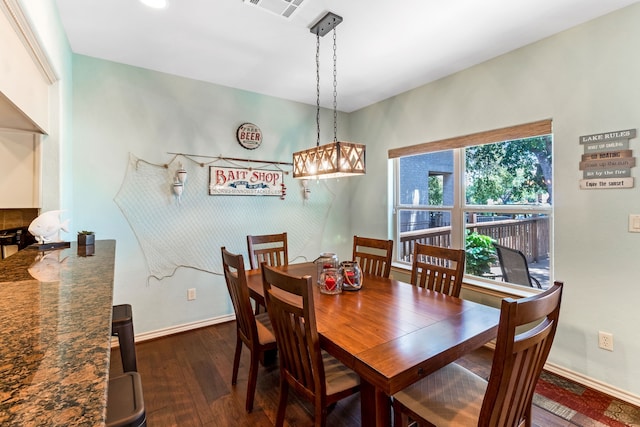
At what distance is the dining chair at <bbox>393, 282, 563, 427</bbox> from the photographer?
989mm

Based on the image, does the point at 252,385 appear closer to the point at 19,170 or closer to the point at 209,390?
the point at 209,390

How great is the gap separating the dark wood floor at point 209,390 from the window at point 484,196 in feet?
3.13

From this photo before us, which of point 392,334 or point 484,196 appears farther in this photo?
point 484,196

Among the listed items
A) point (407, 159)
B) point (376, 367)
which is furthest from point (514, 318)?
point (407, 159)

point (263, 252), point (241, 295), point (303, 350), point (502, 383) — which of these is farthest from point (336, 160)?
point (502, 383)

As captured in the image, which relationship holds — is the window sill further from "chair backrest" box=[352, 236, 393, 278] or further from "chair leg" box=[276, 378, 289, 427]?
"chair leg" box=[276, 378, 289, 427]

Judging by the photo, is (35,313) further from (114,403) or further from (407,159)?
(407,159)

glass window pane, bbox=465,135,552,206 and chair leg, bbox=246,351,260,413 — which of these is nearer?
chair leg, bbox=246,351,260,413

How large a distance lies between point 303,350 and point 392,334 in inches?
16.4

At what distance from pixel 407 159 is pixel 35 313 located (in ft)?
11.4

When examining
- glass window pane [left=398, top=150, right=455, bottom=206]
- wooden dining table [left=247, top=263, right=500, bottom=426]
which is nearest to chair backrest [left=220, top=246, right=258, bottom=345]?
wooden dining table [left=247, top=263, right=500, bottom=426]

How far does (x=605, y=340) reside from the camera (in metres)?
2.12

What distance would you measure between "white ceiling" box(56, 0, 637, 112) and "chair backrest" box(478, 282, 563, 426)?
6.26 ft

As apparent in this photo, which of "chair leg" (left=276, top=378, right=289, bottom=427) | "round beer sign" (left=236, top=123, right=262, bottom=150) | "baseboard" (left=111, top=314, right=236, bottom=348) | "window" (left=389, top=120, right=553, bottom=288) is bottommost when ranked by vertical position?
"baseboard" (left=111, top=314, right=236, bottom=348)
